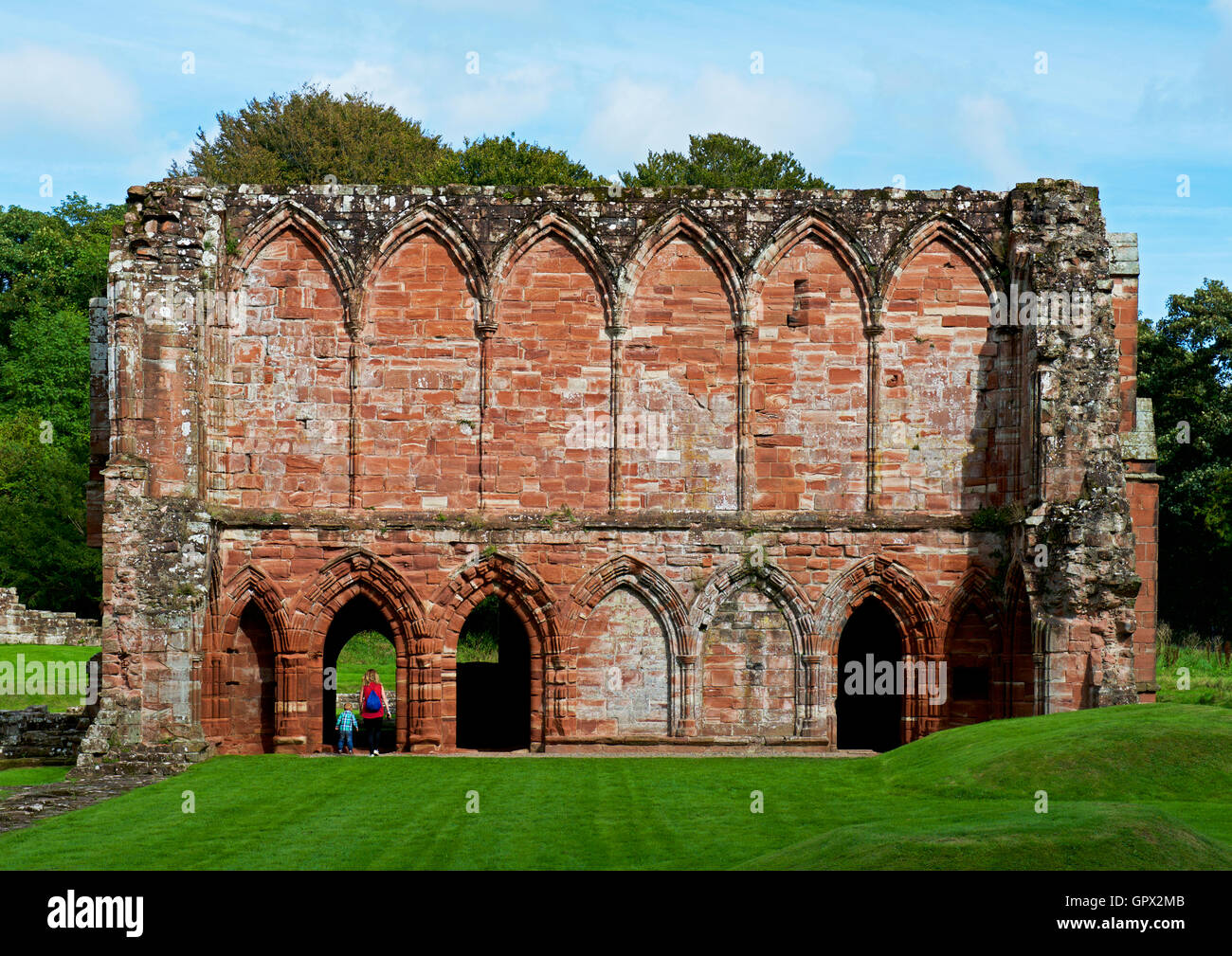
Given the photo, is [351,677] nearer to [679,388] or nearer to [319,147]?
[679,388]

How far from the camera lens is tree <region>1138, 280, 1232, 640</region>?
153 feet

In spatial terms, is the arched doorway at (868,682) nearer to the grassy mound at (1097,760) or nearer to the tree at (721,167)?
the grassy mound at (1097,760)

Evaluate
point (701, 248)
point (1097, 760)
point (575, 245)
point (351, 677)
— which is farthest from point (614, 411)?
point (351, 677)

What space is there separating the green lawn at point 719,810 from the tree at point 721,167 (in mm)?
35049

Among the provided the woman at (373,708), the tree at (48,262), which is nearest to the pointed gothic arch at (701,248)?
the woman at (373,708)

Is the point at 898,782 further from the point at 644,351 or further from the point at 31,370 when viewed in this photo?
the point at 31,370

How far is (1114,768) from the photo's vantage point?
16.6 m

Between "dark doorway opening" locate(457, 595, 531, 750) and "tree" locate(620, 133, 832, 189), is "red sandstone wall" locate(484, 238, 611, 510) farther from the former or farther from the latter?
"tree" locate(620, 133, 832, 189)

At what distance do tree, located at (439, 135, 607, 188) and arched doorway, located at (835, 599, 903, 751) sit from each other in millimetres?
26286

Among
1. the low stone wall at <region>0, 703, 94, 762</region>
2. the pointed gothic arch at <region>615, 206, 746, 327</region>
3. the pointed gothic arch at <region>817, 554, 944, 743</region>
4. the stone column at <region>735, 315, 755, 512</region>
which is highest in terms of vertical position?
the pointed gothic arch at <region>615, 206, 746, 327</region>

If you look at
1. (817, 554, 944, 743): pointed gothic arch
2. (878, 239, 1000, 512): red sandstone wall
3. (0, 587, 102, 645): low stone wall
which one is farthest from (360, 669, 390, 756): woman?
(0, 587, 102, 645): low stone wall

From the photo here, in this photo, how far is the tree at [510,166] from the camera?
5025cm

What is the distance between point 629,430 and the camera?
2344cm

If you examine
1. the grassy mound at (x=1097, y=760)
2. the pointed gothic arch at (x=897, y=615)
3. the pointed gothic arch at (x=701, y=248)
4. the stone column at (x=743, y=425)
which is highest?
the pointed gothic arch at (x=701, y=248)
